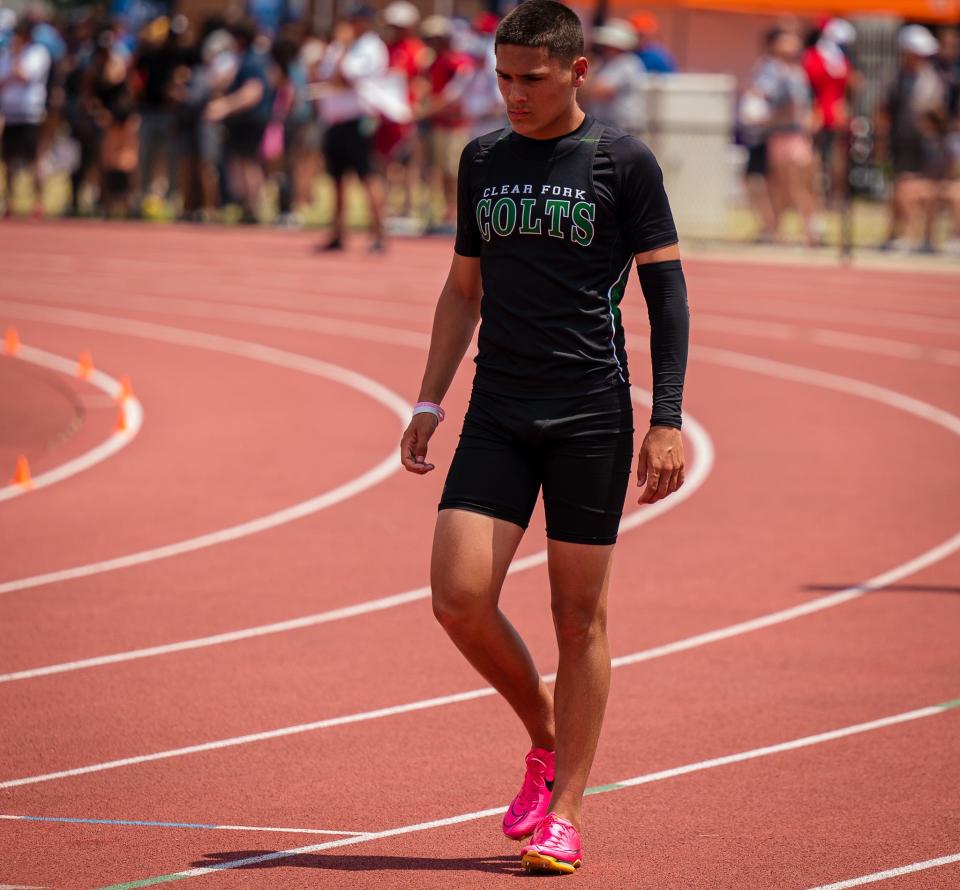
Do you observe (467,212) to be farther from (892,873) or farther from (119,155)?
(119,155)

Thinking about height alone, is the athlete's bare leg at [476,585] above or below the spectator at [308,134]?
above

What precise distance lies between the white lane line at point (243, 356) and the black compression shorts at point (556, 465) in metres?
3.72

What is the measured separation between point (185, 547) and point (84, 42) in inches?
849

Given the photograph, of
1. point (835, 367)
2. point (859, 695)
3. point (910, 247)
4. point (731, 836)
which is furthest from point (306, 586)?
point (910, 247)

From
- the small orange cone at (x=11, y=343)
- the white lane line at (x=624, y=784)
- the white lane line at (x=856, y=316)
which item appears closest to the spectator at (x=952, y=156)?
the white lane line at (x=856, y=316)

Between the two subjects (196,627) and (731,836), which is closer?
(731,836)

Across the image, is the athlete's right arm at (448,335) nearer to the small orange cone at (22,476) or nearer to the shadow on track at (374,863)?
the shadow on track at (374,863)

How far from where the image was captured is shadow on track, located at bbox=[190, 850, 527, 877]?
4.86 metres

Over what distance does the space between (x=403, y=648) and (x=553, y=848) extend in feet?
8.18

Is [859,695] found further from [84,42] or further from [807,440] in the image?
[84,42]

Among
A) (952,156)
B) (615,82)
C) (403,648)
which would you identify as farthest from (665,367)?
(952,156)

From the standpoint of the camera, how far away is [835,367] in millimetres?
15164

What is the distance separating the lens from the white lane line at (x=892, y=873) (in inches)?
188

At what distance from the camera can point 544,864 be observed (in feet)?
15.6
